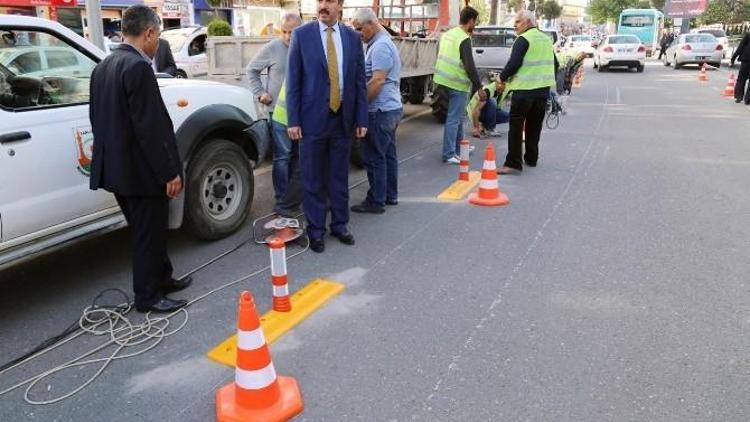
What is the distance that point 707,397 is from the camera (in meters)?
A: 2.98

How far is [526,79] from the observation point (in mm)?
7207

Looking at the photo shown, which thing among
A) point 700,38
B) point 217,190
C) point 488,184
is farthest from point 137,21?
point 700,38

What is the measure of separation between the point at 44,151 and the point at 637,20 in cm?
4152

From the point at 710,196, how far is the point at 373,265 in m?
3.92

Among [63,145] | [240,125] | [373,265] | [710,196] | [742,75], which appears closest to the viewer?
[63,145]

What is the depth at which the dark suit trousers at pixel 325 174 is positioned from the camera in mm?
4828

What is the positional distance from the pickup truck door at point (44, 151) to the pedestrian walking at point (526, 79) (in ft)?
15.2

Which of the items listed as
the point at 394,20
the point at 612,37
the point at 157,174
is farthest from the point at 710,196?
the point at 612,37

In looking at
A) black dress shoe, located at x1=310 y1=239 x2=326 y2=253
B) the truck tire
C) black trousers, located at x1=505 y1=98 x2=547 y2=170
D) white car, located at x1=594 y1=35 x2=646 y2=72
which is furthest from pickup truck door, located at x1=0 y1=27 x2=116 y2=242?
white car, located at x1=594 y1=35 x2=646 y2=72

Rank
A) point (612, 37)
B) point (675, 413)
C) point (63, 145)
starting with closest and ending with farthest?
point (675, 413), point (63, 145), point (612, 37)

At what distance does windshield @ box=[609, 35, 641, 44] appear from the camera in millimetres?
25469

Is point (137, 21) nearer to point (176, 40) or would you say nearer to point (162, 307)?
point (162, 307)

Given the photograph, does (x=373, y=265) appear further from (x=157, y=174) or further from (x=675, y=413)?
(x=675, y=413)

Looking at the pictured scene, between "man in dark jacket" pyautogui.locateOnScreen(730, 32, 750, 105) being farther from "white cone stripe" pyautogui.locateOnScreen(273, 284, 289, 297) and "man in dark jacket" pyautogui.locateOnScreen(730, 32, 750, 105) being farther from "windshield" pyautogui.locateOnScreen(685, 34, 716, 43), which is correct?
"windshield" pyautogui.locateOnScreen(685, 34, 716, 43)
